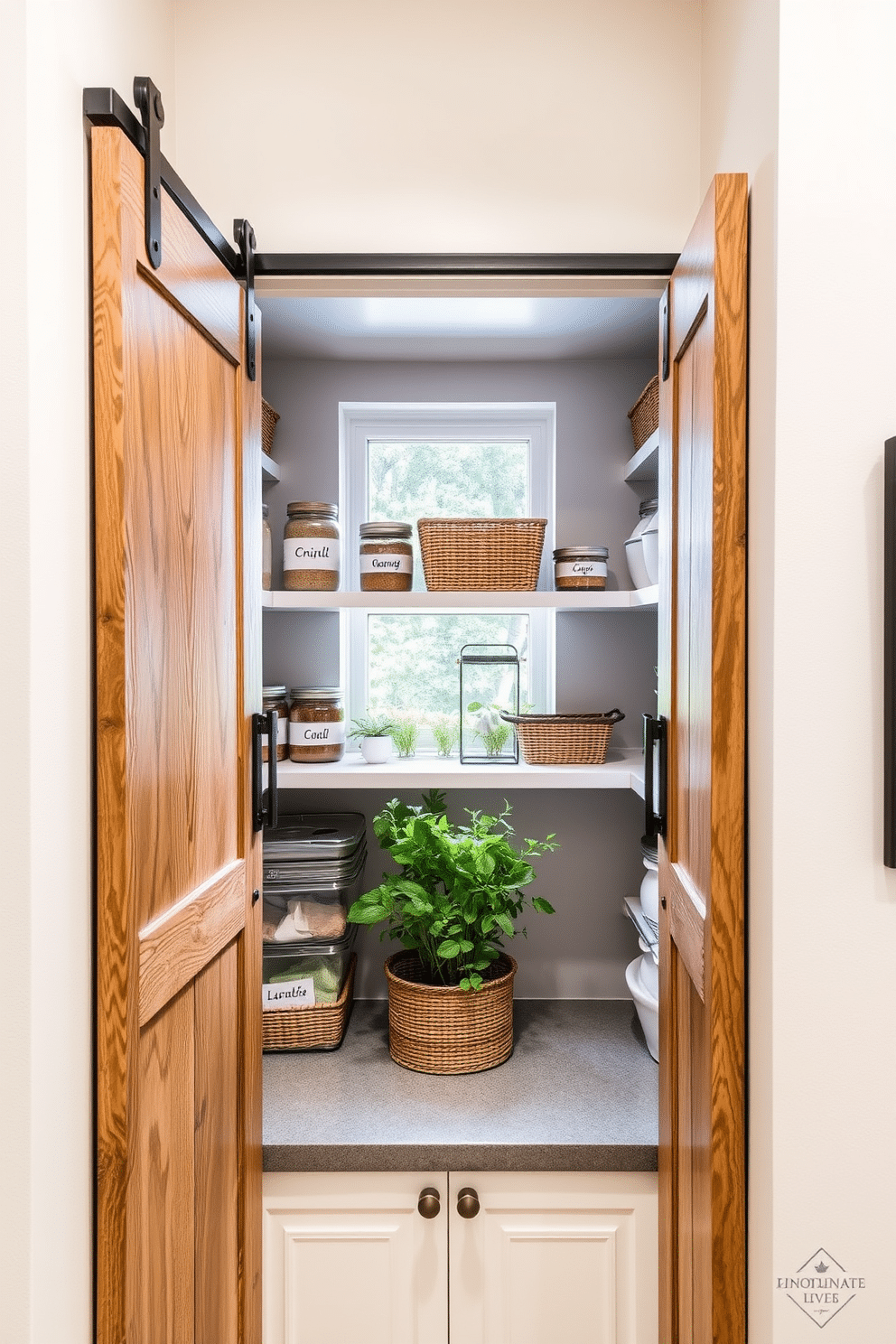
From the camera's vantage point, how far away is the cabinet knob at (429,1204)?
1461 millimetres

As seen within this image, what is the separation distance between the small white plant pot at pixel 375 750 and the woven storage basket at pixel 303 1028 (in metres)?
0.51

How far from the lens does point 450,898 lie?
1785 millimetres

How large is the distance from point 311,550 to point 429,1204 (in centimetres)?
126

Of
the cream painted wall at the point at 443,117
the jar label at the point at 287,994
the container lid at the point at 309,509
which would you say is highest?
the cream painted wall at the point at 443,117

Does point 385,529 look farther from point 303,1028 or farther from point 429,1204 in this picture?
point 429,1204

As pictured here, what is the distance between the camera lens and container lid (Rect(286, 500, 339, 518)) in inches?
77.6

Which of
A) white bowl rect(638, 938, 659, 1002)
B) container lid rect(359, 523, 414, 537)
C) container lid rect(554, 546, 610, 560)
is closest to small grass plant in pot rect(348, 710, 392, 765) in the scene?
container lid rect(359, 523, 414, 537)

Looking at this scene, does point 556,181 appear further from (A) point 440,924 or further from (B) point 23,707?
(A) point 440,924

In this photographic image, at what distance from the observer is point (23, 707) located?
0.84 meters

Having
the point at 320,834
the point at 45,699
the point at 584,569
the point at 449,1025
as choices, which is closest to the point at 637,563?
the point at 584,569

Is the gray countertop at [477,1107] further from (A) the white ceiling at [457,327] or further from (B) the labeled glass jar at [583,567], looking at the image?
(A) the white ceiling at [457,327]

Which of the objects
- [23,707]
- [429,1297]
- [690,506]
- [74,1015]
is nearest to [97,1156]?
[74,1015]

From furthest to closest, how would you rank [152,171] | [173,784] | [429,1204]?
1. [429,1204]
2. [173,784]
3. [152,171]

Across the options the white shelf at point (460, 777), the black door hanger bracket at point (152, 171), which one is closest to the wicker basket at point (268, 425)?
the white shelf at point (460, 777)
